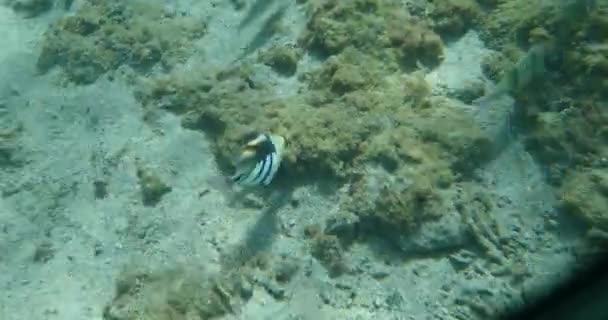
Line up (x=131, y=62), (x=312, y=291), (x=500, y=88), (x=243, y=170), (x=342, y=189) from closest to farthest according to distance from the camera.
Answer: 1. (x=243, y=170)
2. (x=312, y=291)
3. (x=342, y=189)
4. (x=500, y=88)
5. (x=131, y=62)

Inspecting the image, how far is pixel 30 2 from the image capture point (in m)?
8.24

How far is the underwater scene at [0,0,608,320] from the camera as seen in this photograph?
170 inches

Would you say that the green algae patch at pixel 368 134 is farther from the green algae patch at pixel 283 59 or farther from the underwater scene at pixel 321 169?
the green algae patch at pixel 283 59

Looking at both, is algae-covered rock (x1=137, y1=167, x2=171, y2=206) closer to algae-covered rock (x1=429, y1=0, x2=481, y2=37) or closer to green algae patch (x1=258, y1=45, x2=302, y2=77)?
green algae patch (x1=258, y1=45, x2=302, y2=77)

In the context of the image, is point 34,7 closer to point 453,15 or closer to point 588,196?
point 453,15

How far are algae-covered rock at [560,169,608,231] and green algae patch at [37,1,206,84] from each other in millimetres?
4285

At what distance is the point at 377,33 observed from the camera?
17.9ft

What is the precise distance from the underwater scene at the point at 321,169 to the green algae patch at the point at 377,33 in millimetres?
22

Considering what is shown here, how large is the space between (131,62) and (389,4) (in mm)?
3094

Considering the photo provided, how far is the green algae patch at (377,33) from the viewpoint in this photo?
5.40m

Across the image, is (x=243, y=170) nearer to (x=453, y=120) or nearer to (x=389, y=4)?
(x=453, y=120)

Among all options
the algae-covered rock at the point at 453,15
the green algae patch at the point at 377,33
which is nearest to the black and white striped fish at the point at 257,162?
the green algae patch at the point at 377,33

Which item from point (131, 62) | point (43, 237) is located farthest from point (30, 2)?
point (43, 237)

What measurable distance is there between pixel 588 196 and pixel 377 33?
7.84 feet
